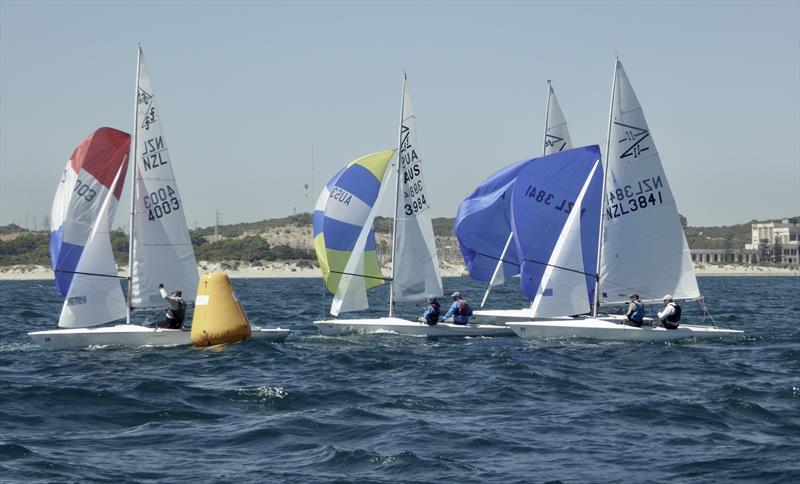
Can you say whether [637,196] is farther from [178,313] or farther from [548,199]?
[178,313]

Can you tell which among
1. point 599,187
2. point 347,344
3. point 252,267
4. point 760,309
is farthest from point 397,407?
point 252,267

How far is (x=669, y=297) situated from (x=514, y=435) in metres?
13.6

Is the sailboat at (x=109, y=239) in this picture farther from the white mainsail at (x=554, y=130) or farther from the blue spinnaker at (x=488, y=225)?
the white mainsail at (x=554, y=130)

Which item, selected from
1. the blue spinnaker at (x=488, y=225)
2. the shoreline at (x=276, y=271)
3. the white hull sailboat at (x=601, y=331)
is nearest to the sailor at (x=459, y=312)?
the white hull sailboat at (x=601, y=331)

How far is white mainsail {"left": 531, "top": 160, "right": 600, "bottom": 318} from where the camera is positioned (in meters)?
29.1

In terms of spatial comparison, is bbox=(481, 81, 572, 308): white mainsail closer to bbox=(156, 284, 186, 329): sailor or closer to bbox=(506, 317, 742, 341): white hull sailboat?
bbox=(506, 317, 742, 341): white hull sailboat

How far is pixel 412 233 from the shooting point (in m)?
31.2

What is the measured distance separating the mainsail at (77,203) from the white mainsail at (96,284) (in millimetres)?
91

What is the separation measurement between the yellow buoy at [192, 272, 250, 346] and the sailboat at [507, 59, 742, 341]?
277 inches

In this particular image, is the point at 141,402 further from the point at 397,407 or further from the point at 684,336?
the point at 684,336

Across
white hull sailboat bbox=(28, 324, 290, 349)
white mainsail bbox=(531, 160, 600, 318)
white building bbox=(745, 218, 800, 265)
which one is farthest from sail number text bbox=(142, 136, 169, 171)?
white building bbox=(745, 218, 800, 265)

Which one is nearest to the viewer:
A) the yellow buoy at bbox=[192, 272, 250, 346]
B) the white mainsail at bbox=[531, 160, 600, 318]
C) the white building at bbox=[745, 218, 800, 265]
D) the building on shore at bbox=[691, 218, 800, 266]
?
the yellow buoy at bbox=[192, 272, 250, 346]

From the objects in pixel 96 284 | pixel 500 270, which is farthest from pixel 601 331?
pixel 96 284

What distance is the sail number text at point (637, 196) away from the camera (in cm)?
2922
